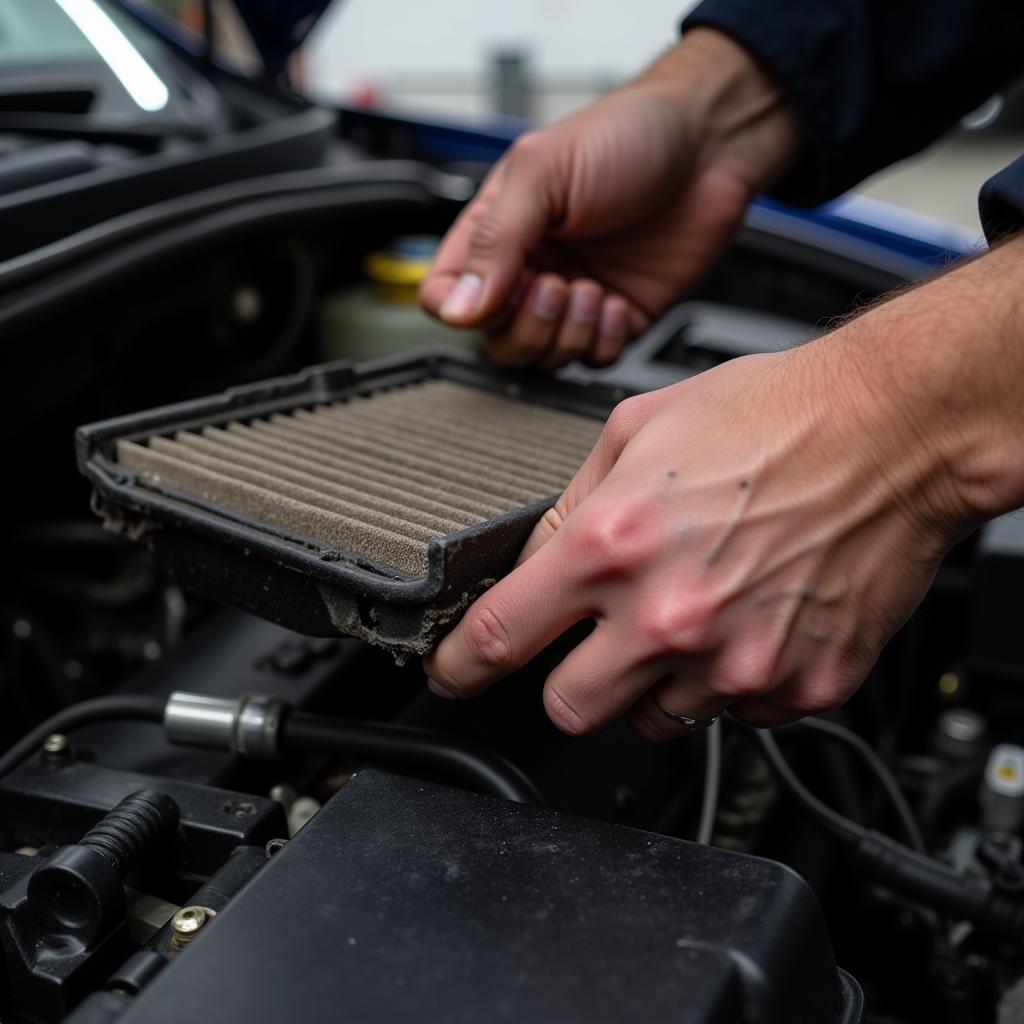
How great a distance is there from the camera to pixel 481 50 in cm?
938

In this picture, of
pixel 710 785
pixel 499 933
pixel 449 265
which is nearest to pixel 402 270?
pixel 449 265

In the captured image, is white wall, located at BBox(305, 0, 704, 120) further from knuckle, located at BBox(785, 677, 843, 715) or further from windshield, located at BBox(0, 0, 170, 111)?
knuckle, located at BBox(785, 677, 843, 715)

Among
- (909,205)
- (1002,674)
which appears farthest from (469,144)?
(909,205)

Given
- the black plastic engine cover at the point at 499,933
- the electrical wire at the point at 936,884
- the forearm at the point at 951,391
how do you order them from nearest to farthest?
1. the black plastic engine cover at the point at 499,933
2. the forearm at the point at 951,391
3. the electrical wire at the point at 936,884

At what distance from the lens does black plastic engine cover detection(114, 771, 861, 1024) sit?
44 centimetres

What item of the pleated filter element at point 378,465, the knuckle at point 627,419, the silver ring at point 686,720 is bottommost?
the silver ring at point 686,720

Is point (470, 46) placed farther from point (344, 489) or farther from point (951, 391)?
point (951, 391)

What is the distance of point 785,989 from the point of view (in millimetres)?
480

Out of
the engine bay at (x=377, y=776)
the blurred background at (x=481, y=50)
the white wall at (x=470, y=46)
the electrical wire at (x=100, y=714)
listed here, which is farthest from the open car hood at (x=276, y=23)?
the white wall at (x=470, y=46)

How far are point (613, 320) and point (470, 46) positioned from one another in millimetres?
9081

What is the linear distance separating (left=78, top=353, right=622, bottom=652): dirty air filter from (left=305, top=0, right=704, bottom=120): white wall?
8417mm

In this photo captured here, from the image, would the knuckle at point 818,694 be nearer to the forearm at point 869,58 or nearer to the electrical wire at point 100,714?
the electrical wire at point 100,714

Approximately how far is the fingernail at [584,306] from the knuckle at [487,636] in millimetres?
577

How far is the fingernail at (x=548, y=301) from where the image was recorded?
1.08 meters
